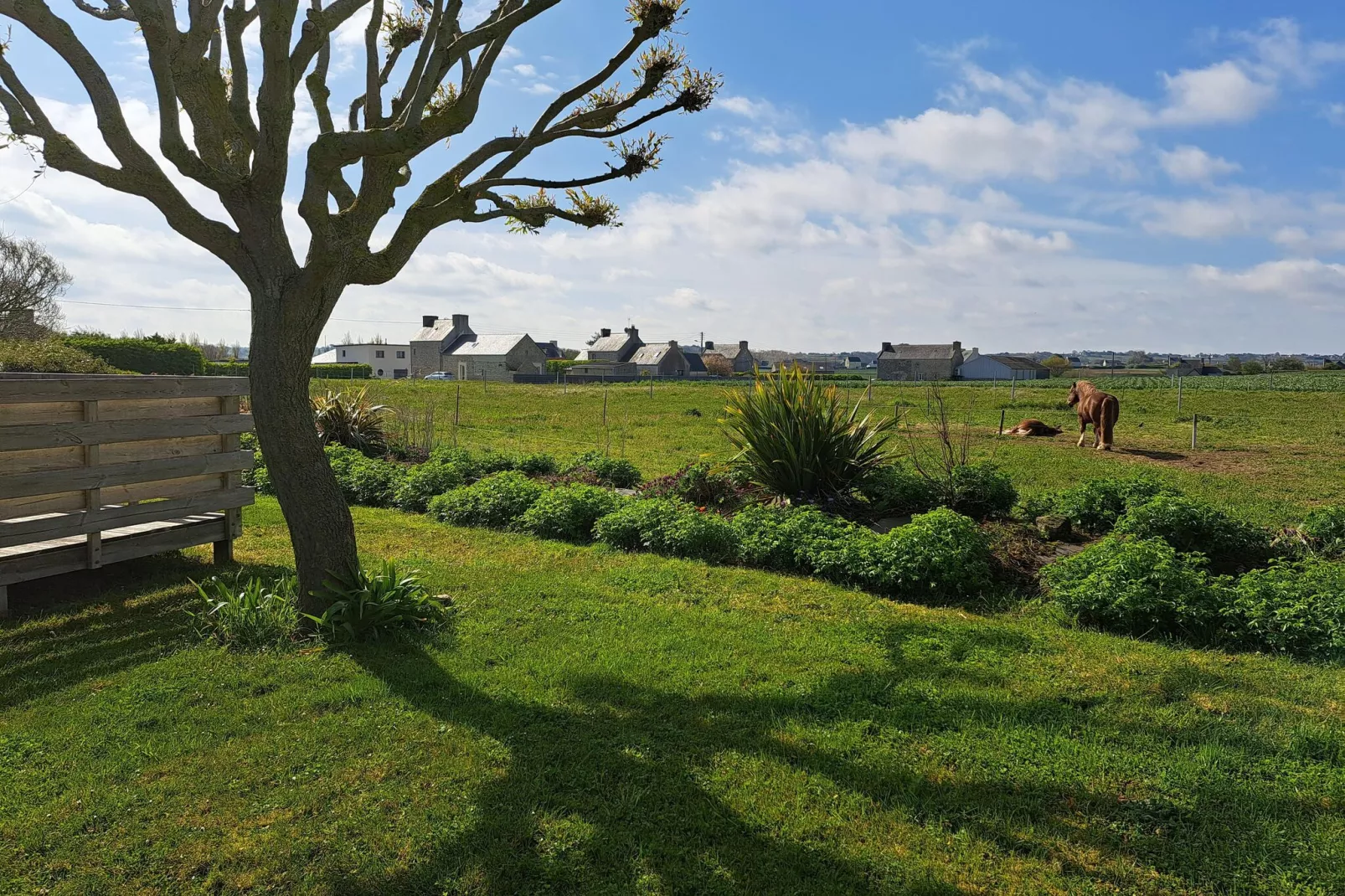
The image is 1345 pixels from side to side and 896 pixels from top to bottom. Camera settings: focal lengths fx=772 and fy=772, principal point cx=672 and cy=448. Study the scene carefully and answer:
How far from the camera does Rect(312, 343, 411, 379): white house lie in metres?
86.4

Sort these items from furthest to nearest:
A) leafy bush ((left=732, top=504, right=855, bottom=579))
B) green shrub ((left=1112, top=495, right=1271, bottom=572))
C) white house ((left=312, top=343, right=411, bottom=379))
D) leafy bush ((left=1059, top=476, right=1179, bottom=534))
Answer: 1. white house ((left=312, top=343, right=411, bottom=379))
2. leafy bush ((left=1059, top=476, right=1179, bottom=534))
3. leafy bush ((left=732, top=504, right=855, bottom=579))
4. green shrub ((left=1112, top=495, right=1271, bottom=572))

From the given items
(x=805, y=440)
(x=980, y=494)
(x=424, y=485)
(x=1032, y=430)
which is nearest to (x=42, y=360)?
(x=424, y=485)

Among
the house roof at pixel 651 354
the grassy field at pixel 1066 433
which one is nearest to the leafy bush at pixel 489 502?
the grassy field at pixel 1066 433

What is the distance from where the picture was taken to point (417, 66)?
5.29 metres

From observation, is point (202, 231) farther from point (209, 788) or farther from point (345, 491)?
point (345, 491)

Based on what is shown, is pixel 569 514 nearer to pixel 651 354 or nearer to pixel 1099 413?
pixel 1099 413

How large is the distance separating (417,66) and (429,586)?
151 inches

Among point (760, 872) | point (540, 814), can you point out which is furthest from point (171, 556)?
point (760, 872)

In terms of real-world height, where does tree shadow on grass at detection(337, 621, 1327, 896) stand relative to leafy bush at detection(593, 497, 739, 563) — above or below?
below

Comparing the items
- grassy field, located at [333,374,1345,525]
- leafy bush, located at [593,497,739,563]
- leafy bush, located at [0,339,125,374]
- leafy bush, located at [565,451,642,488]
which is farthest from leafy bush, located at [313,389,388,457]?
leafy bush, located at [593,497,739,563]

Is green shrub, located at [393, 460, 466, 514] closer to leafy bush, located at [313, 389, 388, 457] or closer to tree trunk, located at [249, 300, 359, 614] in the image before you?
leafy bush, located at [313, 389, 388, 457]

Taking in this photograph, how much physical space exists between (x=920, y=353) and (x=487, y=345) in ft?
142

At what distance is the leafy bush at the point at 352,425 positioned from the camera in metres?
13.5

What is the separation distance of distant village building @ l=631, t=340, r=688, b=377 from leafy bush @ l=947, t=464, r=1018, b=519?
6649 cm
